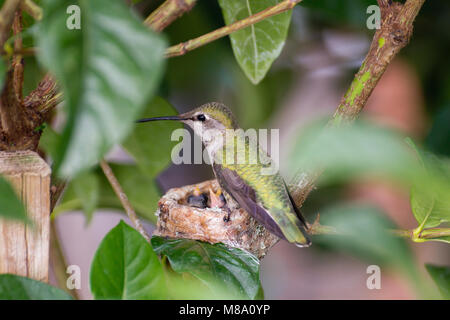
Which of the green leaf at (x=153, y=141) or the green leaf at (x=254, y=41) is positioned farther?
the green leaf at (x=153, y=141)

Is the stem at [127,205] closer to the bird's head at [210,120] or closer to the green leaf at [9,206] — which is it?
the bird's head at [210,120]

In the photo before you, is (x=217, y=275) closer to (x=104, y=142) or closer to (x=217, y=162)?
(x=104, y=142)

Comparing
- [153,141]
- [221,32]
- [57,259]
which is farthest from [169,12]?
[57,259]

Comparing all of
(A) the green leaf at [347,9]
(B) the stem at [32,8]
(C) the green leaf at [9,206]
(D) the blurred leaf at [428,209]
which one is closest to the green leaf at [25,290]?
(C) the green leaf at [9,206]

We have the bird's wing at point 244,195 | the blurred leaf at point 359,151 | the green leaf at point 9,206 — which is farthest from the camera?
the bird's wing at point 244,195

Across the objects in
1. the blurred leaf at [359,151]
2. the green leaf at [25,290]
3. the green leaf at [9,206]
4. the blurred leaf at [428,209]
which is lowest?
the green leaf at [25,290]

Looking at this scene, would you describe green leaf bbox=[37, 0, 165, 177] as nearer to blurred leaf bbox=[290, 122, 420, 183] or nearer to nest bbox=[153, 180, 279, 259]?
blurred leaf bbox=[290, 122, 420, 183]
